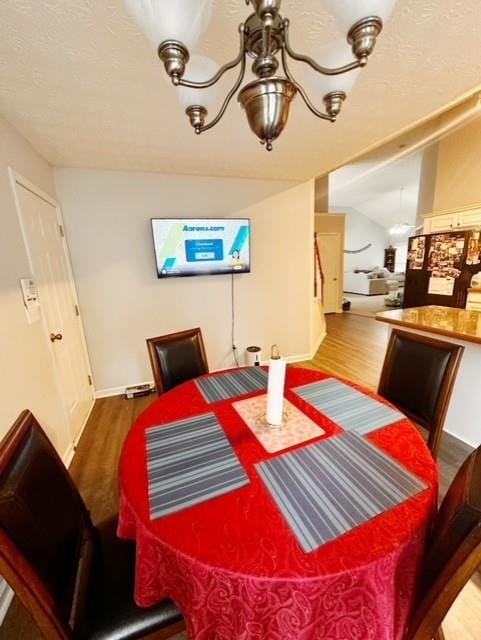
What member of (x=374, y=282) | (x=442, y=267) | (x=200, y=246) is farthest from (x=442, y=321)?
(x=374, y=282)

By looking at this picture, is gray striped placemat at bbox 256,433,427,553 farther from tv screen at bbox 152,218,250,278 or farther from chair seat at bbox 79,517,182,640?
tv screen at bbox 152,218,250,278

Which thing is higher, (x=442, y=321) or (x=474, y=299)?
(x=442, y=321)

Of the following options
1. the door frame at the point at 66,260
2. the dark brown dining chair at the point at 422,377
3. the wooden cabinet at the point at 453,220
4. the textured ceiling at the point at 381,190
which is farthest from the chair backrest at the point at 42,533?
the textured ceiling at the point at 381,190

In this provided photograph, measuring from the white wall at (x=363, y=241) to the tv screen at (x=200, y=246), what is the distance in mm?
8543

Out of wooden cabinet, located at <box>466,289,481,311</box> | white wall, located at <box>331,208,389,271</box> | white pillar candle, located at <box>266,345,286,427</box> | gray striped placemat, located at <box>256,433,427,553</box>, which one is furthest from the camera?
white wall, located at <box>331,208,389,271</box>

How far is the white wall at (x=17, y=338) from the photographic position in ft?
4.71

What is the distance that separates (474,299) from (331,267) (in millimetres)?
3064

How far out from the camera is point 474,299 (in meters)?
3.85

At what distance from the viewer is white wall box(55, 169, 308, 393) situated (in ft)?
8.87

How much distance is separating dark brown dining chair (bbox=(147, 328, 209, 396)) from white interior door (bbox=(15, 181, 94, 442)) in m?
0.90

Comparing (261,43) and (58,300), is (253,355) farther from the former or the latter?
(261,43)

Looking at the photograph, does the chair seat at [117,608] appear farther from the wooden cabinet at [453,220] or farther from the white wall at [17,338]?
the wooden cabinet at [453,220]

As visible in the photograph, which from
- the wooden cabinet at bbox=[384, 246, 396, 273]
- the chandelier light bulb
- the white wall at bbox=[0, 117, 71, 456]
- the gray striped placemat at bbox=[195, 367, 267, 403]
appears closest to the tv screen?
the white wall at bbox=[0, 117, 71, 456]

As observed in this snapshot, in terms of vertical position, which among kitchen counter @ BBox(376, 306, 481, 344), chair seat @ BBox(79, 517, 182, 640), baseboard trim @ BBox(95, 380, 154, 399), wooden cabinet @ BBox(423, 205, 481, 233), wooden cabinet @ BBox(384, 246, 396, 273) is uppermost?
wooden cabinet @ BBox(423, 205, 481, 233)
